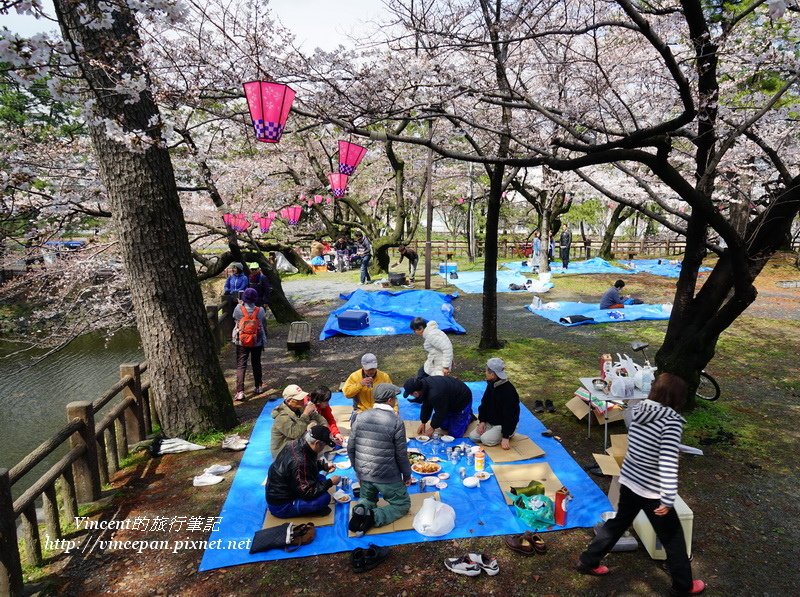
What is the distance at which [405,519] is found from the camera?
4.36 m

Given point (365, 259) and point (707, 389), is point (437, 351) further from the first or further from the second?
point (365, 259)

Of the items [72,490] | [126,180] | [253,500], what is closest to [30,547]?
[72,490]

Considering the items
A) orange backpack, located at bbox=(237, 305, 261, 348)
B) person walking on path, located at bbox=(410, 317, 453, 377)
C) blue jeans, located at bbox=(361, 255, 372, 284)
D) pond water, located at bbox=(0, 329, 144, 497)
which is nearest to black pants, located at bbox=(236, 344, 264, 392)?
orange backpack, located at bbox=(237, 305, 261, 348)

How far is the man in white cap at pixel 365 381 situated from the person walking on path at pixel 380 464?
5.05ft

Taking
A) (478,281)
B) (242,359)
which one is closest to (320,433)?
(242,359)

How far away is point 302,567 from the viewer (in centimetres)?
389

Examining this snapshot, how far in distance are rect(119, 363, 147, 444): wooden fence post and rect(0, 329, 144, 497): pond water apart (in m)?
3.45

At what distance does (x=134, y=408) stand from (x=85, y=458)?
1.17m

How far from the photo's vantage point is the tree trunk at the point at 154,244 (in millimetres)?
5195

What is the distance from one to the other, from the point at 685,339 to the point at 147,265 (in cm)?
690

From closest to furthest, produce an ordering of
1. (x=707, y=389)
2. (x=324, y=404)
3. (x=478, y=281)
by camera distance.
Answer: (x=324, y=404) → (x=707, y=389) → (x=478, y=281)

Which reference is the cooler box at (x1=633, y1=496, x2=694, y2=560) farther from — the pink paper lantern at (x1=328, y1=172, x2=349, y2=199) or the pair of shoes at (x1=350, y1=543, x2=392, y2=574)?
the pink paper lantern at (x1=328, y1=172, x2=349, y2=199)

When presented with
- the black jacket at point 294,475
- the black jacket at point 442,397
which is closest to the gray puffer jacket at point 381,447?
the black jacket at point 294,475

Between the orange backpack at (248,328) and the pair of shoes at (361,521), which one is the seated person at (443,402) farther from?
the orange backpack at (248,328)
